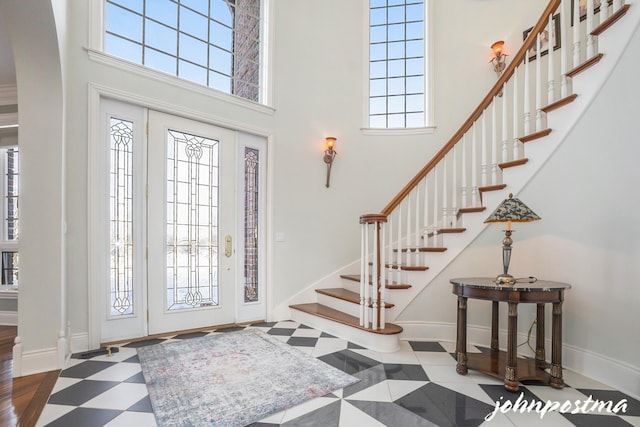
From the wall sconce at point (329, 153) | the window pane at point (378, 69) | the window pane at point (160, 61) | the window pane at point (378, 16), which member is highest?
the window pane at point (378, 16)

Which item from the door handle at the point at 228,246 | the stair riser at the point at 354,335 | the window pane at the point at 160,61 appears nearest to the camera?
the stair riser at the point at 354,335

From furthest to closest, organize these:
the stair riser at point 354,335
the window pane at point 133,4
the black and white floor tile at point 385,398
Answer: the window pane at point 133,4 < the stair riser at point 354,335 < the black and white floor tile at point 385,398

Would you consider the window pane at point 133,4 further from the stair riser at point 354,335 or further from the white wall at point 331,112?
the stair riser at point 354,335

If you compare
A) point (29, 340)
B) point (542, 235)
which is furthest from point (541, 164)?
point (29, 340)

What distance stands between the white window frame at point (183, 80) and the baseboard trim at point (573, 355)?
10.1 ft

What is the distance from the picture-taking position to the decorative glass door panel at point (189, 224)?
3.30m

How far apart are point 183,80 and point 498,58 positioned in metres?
3.78

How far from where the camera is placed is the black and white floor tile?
1.77 metres

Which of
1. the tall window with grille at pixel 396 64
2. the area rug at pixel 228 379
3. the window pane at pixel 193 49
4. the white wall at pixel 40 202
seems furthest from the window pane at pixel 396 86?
the white wall at pixel 40 202

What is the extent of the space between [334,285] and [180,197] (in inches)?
88.1

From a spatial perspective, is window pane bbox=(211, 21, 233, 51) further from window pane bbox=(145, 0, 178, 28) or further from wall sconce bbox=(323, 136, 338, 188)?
wall sconce bbox=(323, 136, 338, 188)

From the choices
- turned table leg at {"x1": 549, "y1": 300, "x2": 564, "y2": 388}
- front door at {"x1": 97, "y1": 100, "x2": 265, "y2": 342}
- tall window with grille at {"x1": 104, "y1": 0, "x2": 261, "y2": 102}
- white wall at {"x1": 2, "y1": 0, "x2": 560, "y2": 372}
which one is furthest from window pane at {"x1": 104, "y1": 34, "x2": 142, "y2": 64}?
turned table leg at {"x1": 549, "y1": 300, "x2": 564, "y2": 388}

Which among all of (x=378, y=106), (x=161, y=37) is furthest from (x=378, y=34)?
(x=161, y=37)

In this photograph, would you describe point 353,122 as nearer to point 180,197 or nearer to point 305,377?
point 180,197
